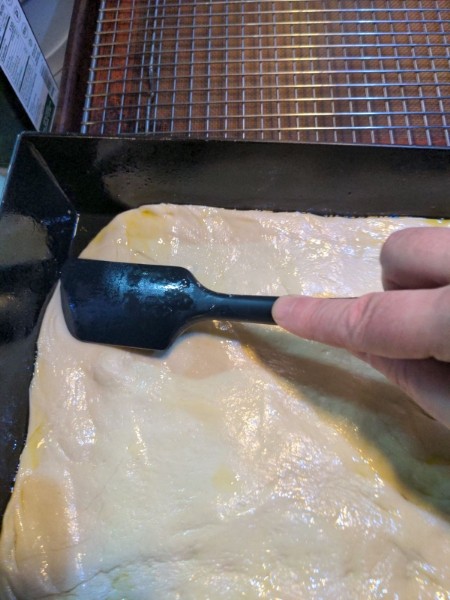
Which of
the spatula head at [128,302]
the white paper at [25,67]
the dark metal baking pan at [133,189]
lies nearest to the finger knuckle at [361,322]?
the spatula head at [128,302]

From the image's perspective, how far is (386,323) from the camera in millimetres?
568

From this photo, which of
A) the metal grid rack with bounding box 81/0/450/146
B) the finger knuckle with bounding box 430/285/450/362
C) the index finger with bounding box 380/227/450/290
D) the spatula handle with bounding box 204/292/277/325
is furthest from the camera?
the metal grid rack with bounding box 81/0/450/146

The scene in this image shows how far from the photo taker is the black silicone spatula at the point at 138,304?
877mm

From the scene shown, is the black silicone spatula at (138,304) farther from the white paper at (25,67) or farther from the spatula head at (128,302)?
the white paper at (25,67)

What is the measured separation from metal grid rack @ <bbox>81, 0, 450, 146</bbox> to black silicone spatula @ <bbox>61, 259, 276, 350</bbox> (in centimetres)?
47

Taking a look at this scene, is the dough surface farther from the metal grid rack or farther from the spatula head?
the metal grid rack

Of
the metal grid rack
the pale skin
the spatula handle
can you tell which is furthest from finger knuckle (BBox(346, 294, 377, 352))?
the metal grid rack

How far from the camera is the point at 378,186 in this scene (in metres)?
1.05

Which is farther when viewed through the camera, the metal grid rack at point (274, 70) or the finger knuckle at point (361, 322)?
the metal grid rack at point (274, 70)

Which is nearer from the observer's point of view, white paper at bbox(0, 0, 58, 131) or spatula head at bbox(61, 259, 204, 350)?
spatula head at bbox(61, 259, 204, 350)

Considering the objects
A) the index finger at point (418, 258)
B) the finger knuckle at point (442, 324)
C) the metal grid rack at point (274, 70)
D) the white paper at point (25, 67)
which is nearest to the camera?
the finger knuckle at point (442, 324)

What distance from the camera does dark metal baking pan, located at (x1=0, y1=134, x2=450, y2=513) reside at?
3.02 feet

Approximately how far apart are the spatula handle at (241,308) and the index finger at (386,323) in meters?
0.09

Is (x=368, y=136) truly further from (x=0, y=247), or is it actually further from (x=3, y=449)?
(x=3, y=449)
